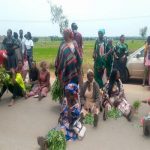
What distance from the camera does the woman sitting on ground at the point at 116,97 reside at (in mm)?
7930

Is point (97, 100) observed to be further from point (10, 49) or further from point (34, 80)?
point (10, 49)

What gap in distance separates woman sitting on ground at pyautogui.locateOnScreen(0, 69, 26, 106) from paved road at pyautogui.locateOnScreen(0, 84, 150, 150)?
0.23 m

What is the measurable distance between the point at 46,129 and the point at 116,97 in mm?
1870

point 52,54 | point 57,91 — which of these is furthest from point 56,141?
point 52,54

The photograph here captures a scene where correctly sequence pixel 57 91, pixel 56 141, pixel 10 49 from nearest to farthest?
pixel 56 141 < pixel 57 91 < pixel 10 49

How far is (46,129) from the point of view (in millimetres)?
7391

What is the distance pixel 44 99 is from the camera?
933cm

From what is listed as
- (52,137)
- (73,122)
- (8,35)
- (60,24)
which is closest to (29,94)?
(8,35)

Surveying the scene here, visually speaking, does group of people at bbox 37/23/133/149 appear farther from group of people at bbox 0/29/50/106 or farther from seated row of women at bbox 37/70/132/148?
group of people at bbox 0/29/50/106

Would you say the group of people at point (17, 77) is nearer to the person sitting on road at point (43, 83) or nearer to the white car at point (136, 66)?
the person sitting on road at point (43, 83)

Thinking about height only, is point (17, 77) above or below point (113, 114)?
above

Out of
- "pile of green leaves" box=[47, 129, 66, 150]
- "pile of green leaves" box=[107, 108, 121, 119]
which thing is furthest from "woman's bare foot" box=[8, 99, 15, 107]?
"pile of green leaves" box=[47, 129, 66, 150]

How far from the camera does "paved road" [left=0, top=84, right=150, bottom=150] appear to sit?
21.5 ft

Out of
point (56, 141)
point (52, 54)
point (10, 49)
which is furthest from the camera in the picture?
point (52, 54)
